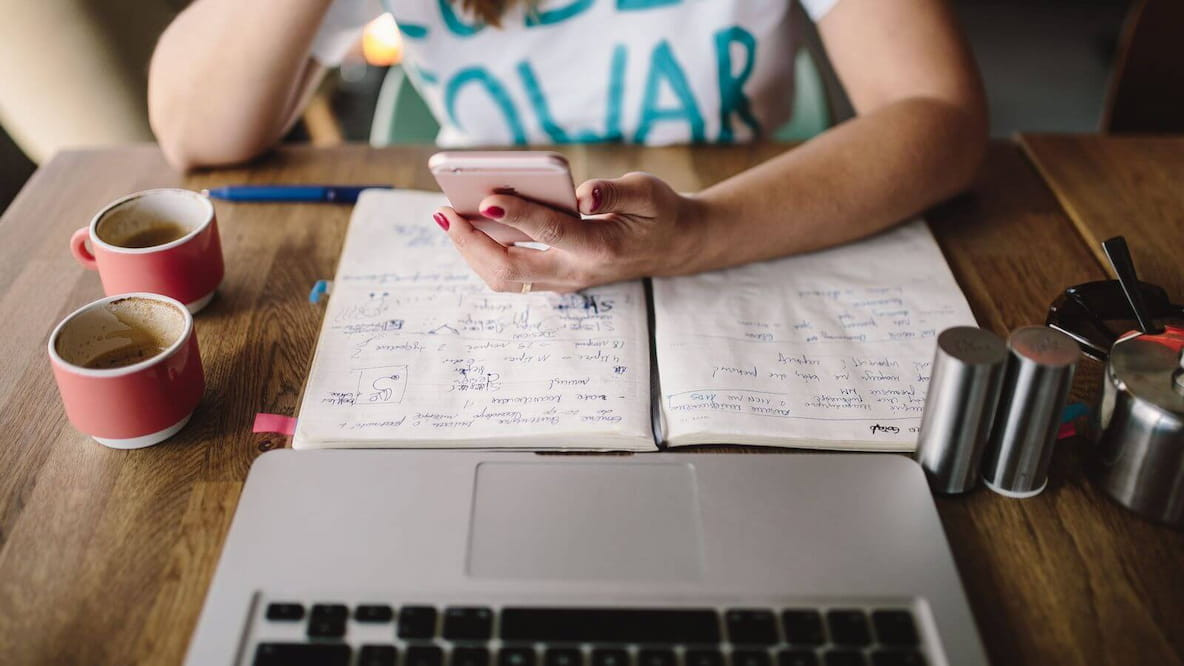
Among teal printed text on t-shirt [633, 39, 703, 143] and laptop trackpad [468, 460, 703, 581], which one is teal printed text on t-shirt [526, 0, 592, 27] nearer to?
teal printed text on t-shirt [633, 39, 703, 143]

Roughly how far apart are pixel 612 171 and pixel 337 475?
1.59 ft

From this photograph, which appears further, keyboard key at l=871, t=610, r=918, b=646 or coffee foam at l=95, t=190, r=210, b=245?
coffee foam at l=95, t=190, r=210, b=245

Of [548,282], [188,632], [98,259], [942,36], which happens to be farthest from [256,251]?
[942,36]

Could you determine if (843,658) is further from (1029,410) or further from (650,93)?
(650,93)

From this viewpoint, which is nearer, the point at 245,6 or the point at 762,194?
the point at 762,194

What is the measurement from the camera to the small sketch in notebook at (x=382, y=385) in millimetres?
650

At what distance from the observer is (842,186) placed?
810 millimetres

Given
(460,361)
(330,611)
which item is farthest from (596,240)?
(330,611)

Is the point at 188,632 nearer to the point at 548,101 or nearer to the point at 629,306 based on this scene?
the point at 629,306

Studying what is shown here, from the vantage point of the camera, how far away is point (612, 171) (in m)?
0.94

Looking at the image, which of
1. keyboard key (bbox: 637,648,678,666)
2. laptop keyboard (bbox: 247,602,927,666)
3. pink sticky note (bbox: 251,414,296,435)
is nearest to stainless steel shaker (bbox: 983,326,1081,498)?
laptop keyboard (bbox: 247,602,927,666)

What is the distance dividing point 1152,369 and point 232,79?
2.84 feet

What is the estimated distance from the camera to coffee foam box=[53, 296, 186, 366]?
0.62 meters

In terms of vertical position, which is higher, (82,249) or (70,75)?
(82,249)
